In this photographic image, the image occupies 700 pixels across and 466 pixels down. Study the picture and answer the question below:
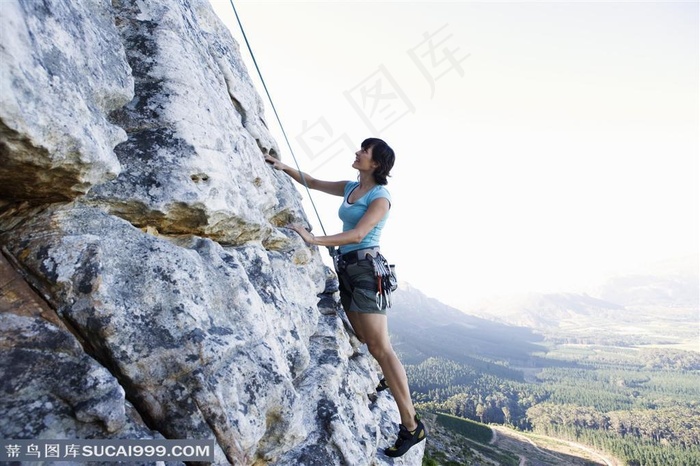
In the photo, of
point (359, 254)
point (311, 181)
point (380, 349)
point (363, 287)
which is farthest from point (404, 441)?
point (311, 181)

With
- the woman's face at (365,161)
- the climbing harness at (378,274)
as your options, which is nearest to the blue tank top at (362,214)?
the climbing harness at (378,274)

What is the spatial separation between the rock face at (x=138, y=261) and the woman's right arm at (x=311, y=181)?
1956 mm

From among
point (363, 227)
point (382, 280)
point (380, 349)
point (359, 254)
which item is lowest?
point (380, 349)

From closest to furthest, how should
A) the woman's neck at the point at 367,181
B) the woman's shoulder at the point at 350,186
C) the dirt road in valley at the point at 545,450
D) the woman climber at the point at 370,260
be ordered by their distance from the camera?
the woman climber at the point at 370,260
the woman's neck at the point at 367,181
the woman's shoulder at the point at 350,186
the dirt road in valley at the point at 545,450

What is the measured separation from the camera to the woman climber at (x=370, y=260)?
7.35 metres

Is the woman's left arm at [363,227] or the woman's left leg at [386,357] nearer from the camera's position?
the woman's left arm at [363,227]

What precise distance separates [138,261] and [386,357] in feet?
14.7

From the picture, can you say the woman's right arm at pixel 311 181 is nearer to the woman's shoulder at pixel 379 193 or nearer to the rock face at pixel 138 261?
the woman's shoulder at pixel 379 193

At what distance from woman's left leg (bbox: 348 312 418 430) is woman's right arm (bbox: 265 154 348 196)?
2.87m

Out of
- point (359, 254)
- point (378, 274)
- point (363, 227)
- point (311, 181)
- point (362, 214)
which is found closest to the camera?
point (363, 227)

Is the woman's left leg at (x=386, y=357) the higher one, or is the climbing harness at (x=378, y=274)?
the climbing harness at (x=378, y=274)

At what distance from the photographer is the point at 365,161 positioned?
7.70 m

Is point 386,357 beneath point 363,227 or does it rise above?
beneath

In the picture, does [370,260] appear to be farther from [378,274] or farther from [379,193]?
[379,193]
